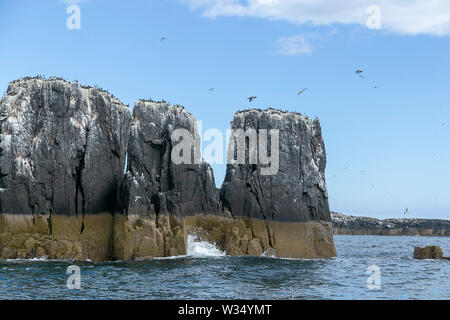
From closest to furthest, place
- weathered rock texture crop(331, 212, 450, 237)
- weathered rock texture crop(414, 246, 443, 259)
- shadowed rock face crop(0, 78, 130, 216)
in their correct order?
shadowed rock face crop(0, 78, 130, 216) < weathered rock texture crop(414, 246, 443, 259) < weathered rock texture crop(331, 212, 450, 237)

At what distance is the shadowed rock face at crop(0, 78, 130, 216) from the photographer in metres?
49.6

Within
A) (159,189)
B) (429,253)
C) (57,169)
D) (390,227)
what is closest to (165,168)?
(159,189)

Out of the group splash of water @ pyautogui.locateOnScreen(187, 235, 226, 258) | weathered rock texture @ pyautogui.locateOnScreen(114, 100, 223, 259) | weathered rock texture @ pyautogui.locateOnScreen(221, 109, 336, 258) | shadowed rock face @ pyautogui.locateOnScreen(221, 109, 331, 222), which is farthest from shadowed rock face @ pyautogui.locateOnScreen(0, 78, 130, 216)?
weathered rock texture @ pyautogui.locateOnScreen(221, 109, 336, 258)

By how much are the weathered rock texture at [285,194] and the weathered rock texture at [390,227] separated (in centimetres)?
12802

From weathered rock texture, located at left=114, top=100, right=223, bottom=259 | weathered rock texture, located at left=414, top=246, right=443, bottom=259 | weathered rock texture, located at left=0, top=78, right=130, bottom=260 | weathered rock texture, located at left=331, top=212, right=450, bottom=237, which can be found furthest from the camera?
weathered rock texture, located at left=331, top=212, right=450, bottom=237

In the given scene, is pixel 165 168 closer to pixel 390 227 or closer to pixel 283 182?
pixel 283 182

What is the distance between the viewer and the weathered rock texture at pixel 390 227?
189850 millimetres

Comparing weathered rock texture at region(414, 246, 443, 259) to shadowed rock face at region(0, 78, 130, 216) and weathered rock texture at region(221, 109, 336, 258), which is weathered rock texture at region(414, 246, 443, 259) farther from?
shadowed rock face at region(0, 78, 130, 216)

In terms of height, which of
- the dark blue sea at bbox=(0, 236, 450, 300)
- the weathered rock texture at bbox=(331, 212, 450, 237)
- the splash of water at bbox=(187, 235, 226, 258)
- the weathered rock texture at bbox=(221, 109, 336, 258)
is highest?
the weathered rock texture at bbox=(221, 109, 336, 258)

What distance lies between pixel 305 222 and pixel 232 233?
7685 millimetres

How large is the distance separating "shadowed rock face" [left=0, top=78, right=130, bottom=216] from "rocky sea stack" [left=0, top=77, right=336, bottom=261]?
9cm

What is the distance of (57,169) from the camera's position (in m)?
50.9

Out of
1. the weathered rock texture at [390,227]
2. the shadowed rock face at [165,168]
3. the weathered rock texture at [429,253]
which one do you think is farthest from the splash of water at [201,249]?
the weathered rock texture at [390,227]
